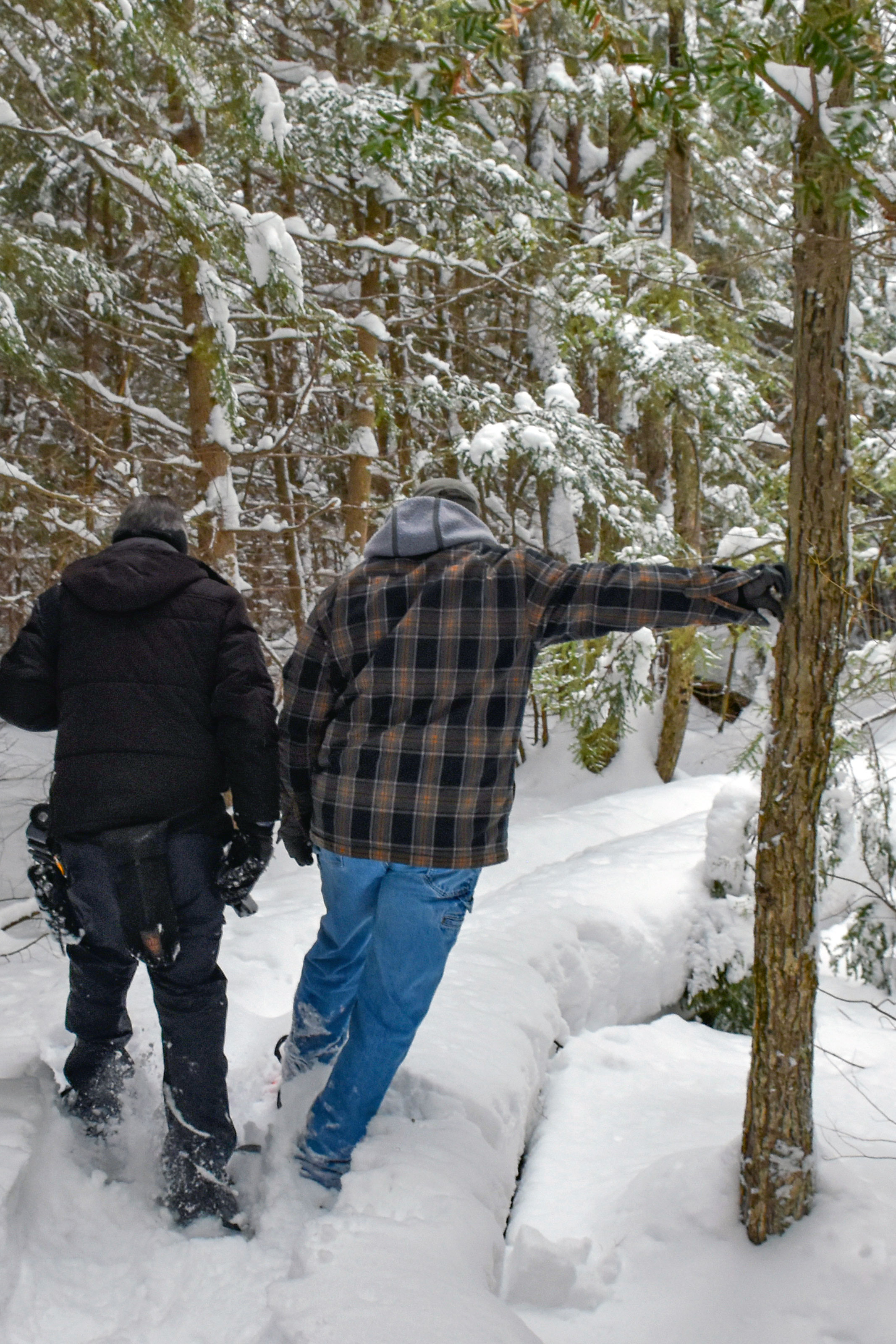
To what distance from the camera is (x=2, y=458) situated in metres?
5.83

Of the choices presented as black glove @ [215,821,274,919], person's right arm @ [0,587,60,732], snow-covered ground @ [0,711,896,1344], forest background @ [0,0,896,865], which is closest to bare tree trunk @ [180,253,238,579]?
forest background @ [0,0,896,865]

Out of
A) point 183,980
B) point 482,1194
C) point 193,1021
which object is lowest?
point 482,1194

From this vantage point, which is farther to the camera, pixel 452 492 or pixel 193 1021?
pixel 452 492

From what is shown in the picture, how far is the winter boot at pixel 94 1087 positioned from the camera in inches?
99.2

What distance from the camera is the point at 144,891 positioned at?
228cm

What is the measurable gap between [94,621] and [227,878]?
813mm

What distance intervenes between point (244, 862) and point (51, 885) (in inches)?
20.8

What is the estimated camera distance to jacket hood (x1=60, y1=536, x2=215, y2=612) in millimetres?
2398

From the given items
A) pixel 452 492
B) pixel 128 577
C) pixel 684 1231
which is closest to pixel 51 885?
pixel 128 577

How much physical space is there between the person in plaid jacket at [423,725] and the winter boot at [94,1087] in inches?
23.4

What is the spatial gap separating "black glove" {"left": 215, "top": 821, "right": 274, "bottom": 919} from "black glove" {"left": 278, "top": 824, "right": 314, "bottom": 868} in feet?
0.66

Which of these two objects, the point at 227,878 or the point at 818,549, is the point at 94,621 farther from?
the point at 818,549

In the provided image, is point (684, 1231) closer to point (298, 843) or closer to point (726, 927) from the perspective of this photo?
point (298, 843)

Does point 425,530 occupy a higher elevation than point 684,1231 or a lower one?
higher
